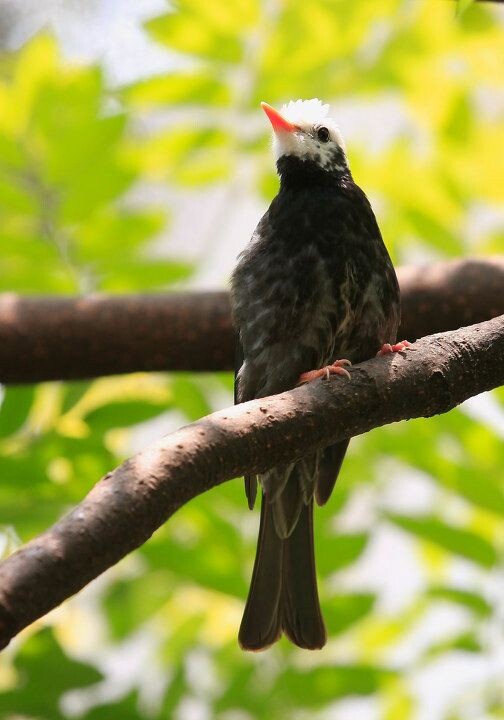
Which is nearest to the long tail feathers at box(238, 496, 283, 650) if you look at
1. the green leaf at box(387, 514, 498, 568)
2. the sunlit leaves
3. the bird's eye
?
the green leaf at box(387, 514, 498, 568)

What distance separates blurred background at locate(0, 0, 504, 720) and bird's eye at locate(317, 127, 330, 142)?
7.2 inches

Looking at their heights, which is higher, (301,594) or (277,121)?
(277,121)

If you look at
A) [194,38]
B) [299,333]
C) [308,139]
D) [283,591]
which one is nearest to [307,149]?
[308,139]

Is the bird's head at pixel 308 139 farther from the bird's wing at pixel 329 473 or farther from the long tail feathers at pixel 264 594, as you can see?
the long tail feathers at pixel 264 594

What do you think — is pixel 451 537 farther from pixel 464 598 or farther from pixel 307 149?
pixel 307 149

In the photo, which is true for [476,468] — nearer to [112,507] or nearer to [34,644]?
[34,644]

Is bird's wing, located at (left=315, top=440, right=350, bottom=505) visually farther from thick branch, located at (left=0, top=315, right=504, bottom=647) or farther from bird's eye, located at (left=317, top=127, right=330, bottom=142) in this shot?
bird's eye, located at (left=317, top=127, right=330, bottom=142)

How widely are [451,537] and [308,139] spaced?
4.19ft

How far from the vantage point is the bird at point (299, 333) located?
2.63m

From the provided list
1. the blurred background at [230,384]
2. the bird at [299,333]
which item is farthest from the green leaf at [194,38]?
the bird at [299,333]

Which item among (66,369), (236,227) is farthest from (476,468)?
(236,227)

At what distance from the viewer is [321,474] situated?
2.78m

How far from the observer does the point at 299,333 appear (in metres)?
2.70

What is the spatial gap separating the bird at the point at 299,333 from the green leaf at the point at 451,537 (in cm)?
24
